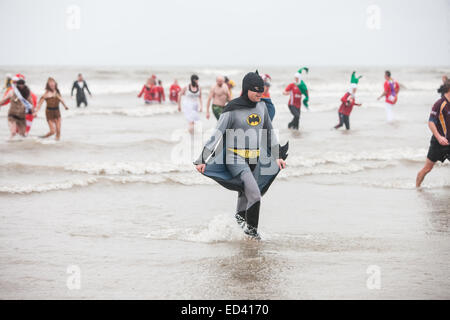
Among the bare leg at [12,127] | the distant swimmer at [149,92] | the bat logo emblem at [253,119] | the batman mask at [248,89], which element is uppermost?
the batman mask at [248,89]

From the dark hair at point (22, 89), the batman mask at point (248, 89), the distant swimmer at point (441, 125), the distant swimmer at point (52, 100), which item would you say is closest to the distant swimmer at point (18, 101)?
the dark hair at point (22, 89)

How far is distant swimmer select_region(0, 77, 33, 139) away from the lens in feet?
45.3

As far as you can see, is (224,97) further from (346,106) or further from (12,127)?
(12,127)

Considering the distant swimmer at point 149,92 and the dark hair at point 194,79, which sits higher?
the dark hair at point 194,79

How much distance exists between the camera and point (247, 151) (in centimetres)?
619

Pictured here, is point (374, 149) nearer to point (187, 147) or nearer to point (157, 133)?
point (187, 147)

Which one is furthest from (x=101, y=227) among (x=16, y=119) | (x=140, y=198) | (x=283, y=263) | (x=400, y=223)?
(x=16, y=119)

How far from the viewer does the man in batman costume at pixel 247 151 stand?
6.04 m

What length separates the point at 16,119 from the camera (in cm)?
1443

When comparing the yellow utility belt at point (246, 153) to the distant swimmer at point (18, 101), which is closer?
the yellow utility belt at point (246, 153)

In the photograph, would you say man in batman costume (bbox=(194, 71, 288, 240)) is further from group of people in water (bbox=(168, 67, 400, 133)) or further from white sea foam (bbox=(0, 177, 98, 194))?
group of people in water (bbox=(168, 67, 400, 133))

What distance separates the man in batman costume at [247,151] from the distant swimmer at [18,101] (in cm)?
926

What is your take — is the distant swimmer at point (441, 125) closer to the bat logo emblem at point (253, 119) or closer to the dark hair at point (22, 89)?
the bat logo emblem at point (253, 119)

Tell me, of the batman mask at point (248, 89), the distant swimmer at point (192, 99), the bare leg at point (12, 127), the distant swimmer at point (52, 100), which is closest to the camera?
the batman mask at point (248, 89)
